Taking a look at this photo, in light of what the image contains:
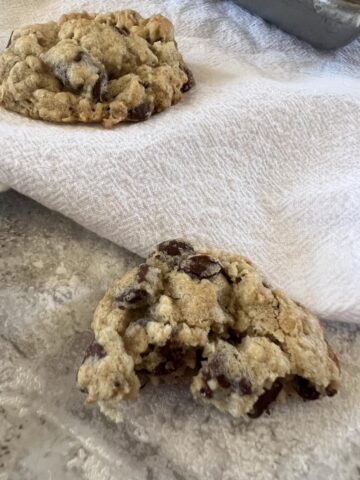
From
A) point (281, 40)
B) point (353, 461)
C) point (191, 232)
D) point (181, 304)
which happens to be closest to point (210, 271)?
point (181, 304)

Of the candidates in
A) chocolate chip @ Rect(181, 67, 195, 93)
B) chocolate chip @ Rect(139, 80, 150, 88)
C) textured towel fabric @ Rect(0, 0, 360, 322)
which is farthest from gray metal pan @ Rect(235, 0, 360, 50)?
chocolate chip @ Rect(139, 80, 150, 88)

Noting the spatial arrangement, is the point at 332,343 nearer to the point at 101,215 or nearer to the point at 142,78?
the point at 101,215

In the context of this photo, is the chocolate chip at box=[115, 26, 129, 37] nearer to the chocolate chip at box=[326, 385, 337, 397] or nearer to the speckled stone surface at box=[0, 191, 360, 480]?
the speckled stone surface at box=[0, 191, 360, 480]

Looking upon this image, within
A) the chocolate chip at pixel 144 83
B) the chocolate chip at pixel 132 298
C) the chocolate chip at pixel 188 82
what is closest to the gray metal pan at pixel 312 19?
the chocolate chip at pixel 188 82

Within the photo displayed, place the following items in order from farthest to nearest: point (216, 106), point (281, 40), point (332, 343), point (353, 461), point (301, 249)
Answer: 1. point (281, 40)
2. point (216, 106)
3. point (301, 249)
4. point (332, 343)
5. point (353, 461)

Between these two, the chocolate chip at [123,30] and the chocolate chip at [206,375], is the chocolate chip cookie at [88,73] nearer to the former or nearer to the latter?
the chocolate chip at [123,30]

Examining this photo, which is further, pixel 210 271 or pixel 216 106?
pixel 216 106

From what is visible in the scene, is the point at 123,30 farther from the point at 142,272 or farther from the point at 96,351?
the point at 96,351

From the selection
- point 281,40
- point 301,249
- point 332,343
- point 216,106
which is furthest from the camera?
point 281,40
